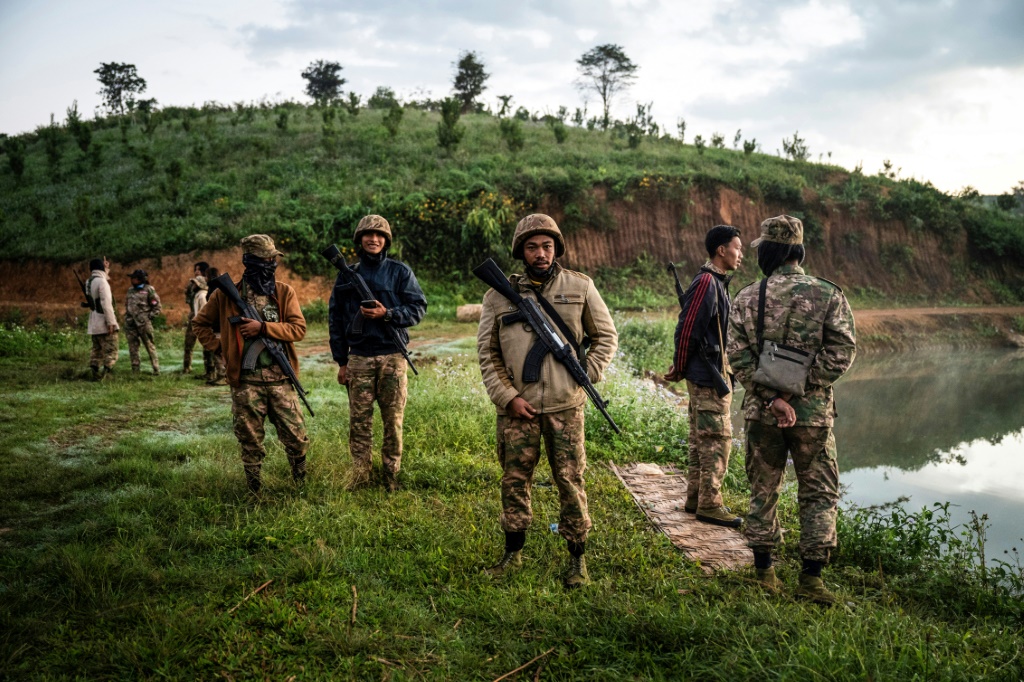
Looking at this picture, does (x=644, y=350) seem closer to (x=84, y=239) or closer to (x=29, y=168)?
(x=84, y=239)

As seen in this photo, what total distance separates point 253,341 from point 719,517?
12.6 ft

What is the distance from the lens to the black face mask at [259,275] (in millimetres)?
4816

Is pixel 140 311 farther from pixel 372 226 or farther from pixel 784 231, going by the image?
pixel 784 231

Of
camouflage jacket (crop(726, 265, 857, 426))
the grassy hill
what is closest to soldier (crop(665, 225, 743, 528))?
camouflage jacket (crop(726, 265, 857, 426))

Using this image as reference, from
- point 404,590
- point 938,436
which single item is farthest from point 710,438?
point 938,436

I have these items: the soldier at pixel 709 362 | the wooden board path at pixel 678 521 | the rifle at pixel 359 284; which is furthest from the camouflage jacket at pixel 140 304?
the soldier at pixel 709 362

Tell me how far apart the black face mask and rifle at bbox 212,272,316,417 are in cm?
13

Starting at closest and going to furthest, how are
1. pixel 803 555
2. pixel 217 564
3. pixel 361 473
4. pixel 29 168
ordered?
pixel 803 555 → pixel 217 564 → pixel 361 473 → pixel 29 168

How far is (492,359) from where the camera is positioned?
12.2 ft

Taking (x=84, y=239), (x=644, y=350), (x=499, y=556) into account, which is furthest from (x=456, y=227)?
(x=499, y=556)

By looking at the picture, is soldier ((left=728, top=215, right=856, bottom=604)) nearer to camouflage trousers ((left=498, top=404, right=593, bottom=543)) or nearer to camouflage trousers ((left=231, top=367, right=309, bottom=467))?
camouflage trousers ((left=498, top=404, right=593, bottom=543))

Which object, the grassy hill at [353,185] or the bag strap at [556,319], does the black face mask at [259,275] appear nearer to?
the bag strap at [556,319]

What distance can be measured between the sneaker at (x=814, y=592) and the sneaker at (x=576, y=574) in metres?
1.22

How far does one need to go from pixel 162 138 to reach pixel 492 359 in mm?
27764
